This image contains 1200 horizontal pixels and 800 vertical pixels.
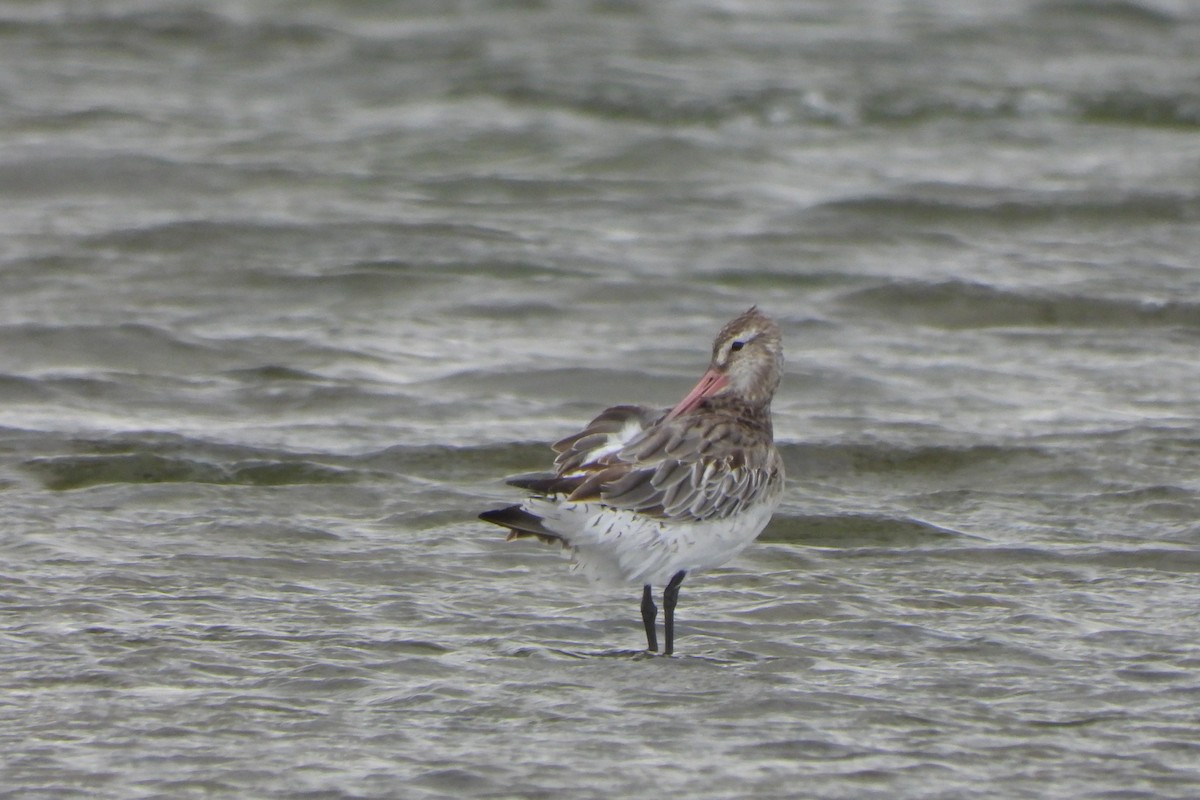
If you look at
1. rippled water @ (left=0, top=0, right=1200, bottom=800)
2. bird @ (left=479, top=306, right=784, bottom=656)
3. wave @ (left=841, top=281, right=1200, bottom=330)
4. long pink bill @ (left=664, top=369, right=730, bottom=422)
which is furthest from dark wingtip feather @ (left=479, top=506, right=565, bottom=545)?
wave @ (left=841, top=281, right=1200, bottom=330)

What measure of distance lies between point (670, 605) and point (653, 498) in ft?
1.47

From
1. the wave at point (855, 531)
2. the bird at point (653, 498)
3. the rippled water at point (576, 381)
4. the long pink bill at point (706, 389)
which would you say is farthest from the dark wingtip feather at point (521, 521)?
the wave at point (855, 531)

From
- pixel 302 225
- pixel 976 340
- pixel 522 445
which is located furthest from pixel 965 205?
pixel 522 445

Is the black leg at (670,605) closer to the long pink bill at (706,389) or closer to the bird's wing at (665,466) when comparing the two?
the bird's wing at (665,466)

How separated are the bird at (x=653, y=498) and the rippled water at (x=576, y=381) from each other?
0.33 meters

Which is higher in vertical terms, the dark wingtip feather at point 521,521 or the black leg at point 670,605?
the dark wingtip feather at point 521,521

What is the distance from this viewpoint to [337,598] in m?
7.12

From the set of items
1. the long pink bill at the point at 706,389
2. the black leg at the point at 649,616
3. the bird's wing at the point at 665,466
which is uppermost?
the long pink bill at the point at 706,389

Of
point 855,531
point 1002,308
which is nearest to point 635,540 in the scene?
point 855,531

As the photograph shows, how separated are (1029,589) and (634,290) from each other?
514 cm

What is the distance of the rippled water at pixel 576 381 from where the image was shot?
586 centimetres

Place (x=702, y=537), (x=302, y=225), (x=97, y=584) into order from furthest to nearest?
(x=302, y=225) < (x=97, y=584) < (x=702, y=537)

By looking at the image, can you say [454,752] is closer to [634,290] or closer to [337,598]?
[337,598]

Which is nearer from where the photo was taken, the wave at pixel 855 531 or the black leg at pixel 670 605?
the black leg at pixel 670 605
